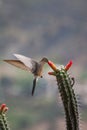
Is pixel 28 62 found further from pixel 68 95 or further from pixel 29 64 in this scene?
pixel 68 95

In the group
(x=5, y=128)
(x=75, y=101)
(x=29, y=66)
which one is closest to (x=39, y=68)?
(x=29, y=66)

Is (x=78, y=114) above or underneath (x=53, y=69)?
underneath

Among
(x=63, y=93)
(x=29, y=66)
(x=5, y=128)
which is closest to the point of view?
(x=29, y=66)

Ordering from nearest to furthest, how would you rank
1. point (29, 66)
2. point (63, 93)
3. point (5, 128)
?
point (29, 66), point (63, 93), point (5, 128)

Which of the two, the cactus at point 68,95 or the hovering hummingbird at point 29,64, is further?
the cactus at point 68,95

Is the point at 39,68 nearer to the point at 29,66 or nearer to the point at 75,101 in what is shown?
the point at 29,66

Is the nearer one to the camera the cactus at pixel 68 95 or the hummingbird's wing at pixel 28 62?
the hummingbird's wing at pixel 28 62

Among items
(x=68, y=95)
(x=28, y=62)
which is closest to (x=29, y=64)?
(x=28, y=62)

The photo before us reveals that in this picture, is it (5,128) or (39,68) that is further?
(5,128)
